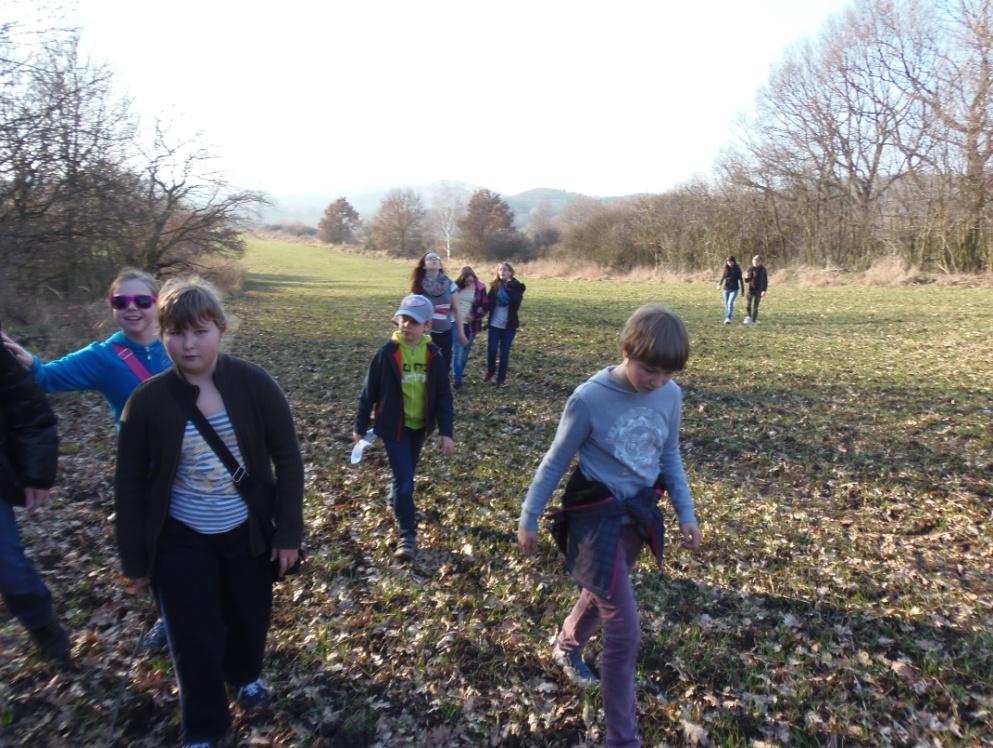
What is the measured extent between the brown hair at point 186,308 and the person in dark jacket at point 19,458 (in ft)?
3.22

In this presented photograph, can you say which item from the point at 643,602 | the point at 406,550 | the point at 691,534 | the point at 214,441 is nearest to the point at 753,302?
the point at 643,602

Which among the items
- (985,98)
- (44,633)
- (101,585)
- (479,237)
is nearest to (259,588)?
(44,633)

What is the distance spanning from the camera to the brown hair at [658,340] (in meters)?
2.56

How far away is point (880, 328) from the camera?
1631 centimetres

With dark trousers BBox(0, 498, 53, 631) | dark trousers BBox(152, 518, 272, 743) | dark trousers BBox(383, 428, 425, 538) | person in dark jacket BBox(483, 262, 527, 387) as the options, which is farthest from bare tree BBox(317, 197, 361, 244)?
dark trousers BBox(152, 518, 272, 743)

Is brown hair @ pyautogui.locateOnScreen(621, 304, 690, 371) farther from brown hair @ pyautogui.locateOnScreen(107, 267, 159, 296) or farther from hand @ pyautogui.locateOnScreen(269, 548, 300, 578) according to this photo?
brown hair @ pyautogui.locateOnScreen(107, 267, 159, 296)

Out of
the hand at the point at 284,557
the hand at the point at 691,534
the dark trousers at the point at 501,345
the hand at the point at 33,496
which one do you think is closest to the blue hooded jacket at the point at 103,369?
the hand at the point at 33,496

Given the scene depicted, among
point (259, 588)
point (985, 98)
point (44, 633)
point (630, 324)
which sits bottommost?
point (44, 633)

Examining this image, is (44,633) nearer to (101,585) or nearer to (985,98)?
(101,585)

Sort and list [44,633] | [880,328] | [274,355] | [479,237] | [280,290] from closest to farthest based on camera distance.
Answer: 1. [44,633]
2. [274,355]
3. [880,328]
4. [280,290]
5. [479,237]

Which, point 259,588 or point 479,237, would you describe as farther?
point 479,237

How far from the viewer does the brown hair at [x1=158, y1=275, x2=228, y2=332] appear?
2439 millimetres

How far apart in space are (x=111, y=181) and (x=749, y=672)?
18451mm

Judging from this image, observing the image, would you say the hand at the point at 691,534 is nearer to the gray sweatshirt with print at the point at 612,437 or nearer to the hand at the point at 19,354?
the gray sweatshirt with print at the point at 612,437
